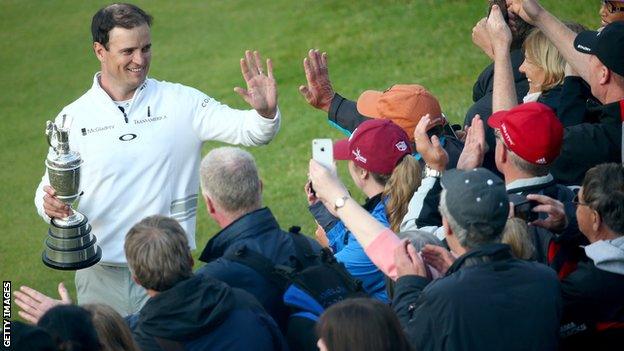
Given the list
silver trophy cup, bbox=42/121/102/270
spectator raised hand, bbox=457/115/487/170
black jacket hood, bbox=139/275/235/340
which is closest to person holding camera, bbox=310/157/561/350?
black jacket hood, bbox=139/275/235/340

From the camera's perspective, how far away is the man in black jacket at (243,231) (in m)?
5.63

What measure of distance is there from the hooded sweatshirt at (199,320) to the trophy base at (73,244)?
62.1 inches

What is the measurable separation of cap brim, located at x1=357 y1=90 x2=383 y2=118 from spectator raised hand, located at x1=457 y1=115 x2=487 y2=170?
3.57 feet

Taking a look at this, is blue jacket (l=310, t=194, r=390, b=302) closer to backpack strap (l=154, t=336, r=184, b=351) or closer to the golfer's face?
backpack strap (l=154, t=336, r=184, b=351)

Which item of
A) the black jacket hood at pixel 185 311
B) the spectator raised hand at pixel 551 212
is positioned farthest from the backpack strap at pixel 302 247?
the spectator raised hand at pixel 551 212

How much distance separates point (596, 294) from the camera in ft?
17.9

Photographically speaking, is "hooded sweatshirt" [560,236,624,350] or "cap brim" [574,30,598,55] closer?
"hooded sweatshirt" [560,236,624,350]

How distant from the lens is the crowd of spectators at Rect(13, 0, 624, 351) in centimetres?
487

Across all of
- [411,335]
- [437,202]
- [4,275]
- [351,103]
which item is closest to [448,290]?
[411,335]

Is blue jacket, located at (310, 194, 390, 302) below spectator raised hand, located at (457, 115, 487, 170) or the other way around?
below

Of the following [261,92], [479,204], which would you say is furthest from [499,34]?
[479,204]

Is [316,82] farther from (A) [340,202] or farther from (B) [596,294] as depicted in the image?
(B) [596,294]

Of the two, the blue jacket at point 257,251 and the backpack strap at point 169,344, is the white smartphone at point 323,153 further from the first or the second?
the backpack strap at point 169,344

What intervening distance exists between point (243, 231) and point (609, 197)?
5.80ft
